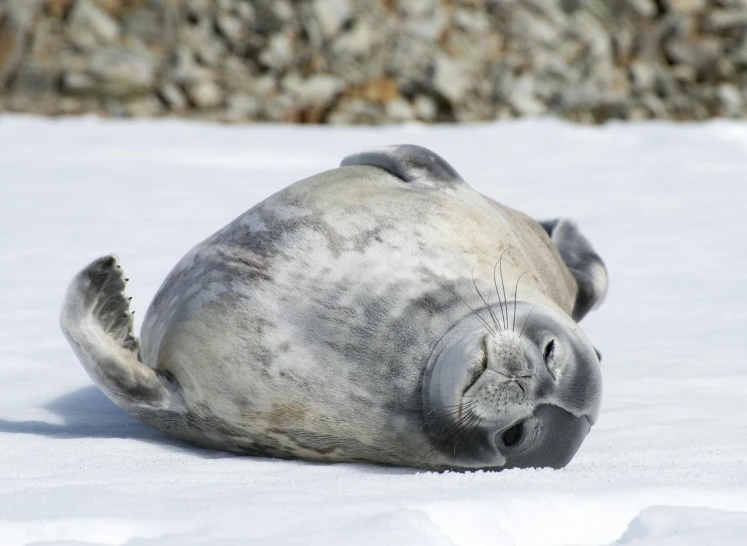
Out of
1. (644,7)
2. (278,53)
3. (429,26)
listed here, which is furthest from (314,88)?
(644,7)

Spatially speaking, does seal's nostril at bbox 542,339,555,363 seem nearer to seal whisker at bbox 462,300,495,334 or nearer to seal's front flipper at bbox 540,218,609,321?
seal whisker at bbox 462,300,495,334

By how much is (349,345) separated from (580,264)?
5.19ft

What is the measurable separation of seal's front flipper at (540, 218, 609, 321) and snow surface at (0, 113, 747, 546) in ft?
0.57

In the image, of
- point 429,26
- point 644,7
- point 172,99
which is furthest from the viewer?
point 644,7

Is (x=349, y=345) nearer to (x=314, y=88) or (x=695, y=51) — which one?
(x=314, y=88)

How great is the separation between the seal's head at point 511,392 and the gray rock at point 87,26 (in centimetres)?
1132

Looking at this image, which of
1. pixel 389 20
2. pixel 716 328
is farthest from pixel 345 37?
pixel 716 328

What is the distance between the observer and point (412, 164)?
119 inches

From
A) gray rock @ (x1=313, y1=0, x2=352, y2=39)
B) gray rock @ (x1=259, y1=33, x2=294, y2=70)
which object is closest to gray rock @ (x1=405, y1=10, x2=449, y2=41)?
gray rock @ (x1=313, y1=0, x2=352, y2=39)

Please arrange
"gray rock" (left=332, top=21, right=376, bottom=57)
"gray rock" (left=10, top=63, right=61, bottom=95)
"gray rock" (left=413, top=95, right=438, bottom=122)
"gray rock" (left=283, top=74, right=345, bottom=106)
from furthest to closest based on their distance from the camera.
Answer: "gray rock" (left=332, top=21, right=376, bottom=57), "gray rock" (left=413, top=95, right=438, bottom=122), "gray rock" (left=283, top=74, right=345, bottom=106), "gray rock" (left=10, top=63, right=61, bottom=95)

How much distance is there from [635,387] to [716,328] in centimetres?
82

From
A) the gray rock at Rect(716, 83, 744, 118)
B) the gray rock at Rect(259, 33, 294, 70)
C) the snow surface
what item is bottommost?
the gray rock at Rect(716, 83, 744, 118)

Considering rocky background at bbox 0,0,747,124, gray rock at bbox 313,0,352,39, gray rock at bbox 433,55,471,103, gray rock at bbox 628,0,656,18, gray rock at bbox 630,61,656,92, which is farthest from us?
gray rock at bbox 628,0,656,18

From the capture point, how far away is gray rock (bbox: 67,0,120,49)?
12781mm
